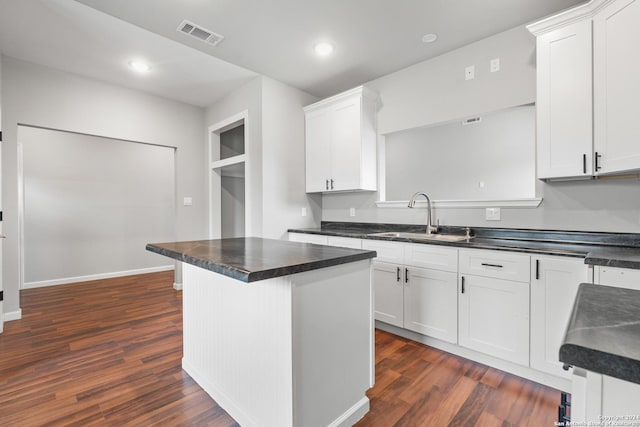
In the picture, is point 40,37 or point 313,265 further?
point 40,37

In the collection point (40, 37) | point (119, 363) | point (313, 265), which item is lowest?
point (119, 363)

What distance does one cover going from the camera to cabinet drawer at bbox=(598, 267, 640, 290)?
1499 millimetres

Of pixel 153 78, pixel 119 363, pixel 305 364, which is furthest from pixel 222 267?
pixel 153 78

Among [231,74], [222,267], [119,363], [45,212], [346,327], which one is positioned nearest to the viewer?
[222,267]

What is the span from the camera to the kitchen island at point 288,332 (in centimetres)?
130

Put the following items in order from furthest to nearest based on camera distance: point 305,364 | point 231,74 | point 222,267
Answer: point 231,74, point 305,364, point 222,267

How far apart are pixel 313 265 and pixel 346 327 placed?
46cm

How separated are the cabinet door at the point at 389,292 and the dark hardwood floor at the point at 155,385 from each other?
0.18 meters

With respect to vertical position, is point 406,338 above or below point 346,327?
below

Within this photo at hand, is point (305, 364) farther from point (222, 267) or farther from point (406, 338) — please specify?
point (406, 338)

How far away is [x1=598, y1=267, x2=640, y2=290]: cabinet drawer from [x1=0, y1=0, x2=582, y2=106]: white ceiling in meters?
1.92

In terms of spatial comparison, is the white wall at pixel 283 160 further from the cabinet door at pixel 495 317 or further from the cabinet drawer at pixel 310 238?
the cabinet door at pixel 495 317

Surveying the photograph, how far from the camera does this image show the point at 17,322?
3031 millimetres

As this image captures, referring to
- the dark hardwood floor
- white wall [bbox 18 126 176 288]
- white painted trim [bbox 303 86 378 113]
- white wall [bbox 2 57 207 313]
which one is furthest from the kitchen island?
white wall [bbox 18 126 176 288]
